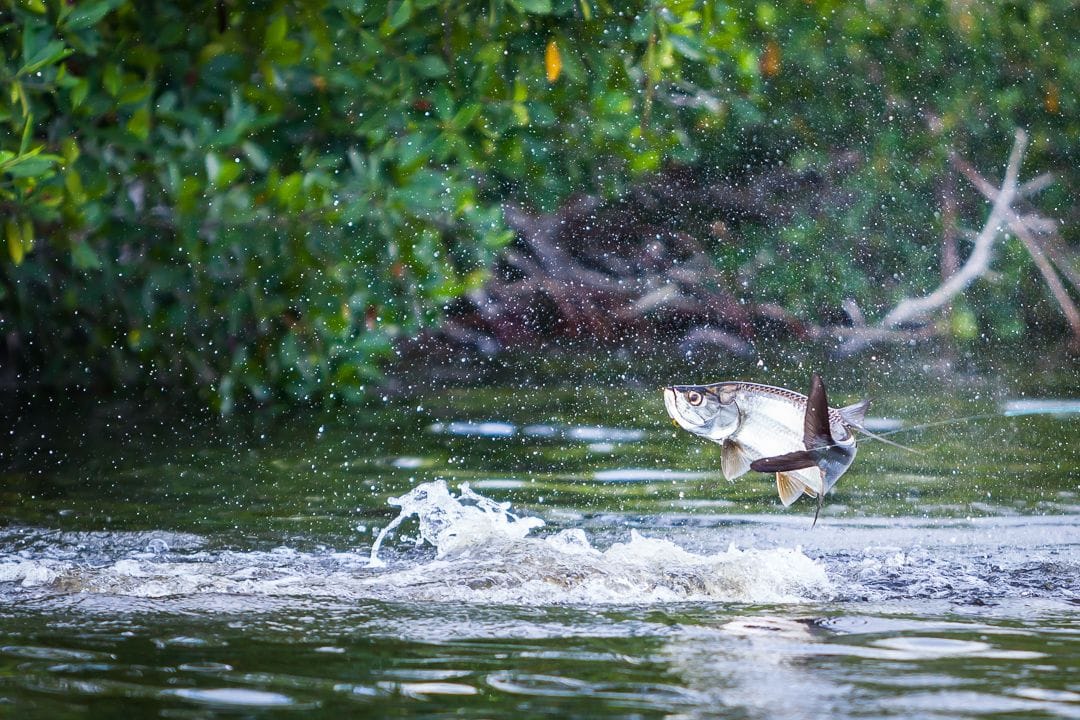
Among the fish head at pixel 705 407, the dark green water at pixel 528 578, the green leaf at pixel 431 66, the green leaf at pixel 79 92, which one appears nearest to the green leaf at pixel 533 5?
the green leaf at pixel 431 66

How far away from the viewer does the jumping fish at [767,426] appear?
516 centimetres

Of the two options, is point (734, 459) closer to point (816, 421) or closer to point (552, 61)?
point (816, 421)

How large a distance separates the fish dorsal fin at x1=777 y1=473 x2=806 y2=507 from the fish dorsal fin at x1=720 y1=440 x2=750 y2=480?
15 centimetres

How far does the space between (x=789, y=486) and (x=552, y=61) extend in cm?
327

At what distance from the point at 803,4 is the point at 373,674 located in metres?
12.2

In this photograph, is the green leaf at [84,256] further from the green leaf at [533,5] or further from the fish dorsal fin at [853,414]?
the fish dorsal fin at [853,414]

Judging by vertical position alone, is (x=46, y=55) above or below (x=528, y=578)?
above

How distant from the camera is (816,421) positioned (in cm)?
507

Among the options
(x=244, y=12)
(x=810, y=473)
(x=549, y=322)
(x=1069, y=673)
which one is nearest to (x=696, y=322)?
(x=549, y=322)

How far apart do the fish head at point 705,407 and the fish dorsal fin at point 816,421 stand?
0.24 meters

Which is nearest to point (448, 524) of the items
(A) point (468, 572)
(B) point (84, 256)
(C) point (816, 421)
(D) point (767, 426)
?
(A) point (468, 572)

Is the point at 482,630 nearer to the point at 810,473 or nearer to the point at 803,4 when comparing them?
the point at 810,473

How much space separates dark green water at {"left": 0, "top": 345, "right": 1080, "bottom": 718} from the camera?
14.0 feet

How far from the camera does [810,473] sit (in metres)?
5.36
